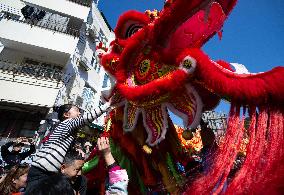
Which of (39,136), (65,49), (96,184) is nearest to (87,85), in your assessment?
(65,49)

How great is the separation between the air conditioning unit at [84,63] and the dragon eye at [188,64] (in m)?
15.8

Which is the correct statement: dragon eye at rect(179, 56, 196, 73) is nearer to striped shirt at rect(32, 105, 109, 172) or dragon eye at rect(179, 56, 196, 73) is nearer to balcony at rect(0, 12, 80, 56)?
striped shirt at rect(32, 105, 109, 172)

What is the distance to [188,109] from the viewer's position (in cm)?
221

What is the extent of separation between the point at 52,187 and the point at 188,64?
47.6 inches

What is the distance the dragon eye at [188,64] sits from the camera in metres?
2.03

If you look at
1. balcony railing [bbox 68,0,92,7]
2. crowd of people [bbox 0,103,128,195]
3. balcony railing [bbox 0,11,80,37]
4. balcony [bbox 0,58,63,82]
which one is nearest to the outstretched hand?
crowd of people [bbox 0,103,128,195]

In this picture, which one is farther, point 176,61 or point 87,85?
point 87,85

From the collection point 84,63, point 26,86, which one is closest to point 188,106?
point 26,86

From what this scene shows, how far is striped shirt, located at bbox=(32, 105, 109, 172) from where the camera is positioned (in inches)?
111

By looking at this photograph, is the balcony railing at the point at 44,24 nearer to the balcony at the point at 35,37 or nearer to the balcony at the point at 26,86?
the balcony at the point at 35,37

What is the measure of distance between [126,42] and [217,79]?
4.18ft

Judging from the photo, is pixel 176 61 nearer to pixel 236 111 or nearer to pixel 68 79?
pixel 236 111

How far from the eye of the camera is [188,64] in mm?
2047

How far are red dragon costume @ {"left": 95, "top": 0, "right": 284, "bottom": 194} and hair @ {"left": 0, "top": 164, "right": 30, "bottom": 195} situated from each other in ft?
4.61
